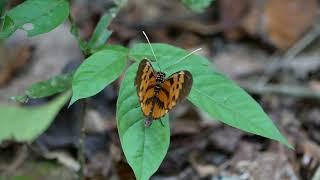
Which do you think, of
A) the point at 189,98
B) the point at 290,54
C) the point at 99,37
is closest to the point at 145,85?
the point at 189,98

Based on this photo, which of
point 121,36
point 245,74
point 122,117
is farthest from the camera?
point 121,36

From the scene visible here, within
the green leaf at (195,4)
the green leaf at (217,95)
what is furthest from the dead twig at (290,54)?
the green leaf at (217,95)

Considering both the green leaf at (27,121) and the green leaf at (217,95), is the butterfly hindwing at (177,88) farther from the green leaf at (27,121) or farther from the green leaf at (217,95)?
the green leaf at (27,121)

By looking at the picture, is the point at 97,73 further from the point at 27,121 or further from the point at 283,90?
the point at 283,90

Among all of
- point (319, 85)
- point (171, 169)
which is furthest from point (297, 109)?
point (171, 169)

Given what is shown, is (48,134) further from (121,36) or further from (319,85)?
(319,85)

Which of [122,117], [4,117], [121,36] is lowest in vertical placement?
[121,36]

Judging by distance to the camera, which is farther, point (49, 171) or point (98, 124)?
point (98, 124)
